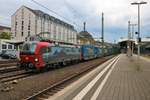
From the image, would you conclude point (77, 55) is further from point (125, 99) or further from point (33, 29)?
point (33, 29)

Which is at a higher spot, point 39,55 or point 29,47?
point 29,47

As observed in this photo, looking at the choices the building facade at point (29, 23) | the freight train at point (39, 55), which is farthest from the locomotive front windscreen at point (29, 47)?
the building facade at point (29, 23)

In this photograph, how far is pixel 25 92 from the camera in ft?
39.0

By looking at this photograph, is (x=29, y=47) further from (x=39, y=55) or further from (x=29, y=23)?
(x=29, y=23)

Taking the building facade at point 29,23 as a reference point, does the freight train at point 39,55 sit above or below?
below

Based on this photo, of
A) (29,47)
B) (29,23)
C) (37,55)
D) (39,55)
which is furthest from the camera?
(29,23)

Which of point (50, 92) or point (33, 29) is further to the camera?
point (33, 29)

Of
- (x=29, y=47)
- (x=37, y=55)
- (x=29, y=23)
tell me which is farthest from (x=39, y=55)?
(x=29, y=23)

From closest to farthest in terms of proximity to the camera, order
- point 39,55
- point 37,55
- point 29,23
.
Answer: point 37,55 → point 39,55 → point 29,23

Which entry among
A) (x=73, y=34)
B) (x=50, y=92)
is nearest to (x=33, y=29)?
(x=73, y=34)

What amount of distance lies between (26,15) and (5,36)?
11.9 m

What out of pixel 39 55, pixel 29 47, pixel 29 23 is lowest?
pixel 39 55

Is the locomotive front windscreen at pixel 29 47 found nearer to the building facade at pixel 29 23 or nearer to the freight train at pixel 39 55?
the freight train at pixel 39 55

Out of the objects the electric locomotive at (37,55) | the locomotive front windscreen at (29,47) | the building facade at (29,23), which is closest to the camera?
the electric locomotive at (37,55)
